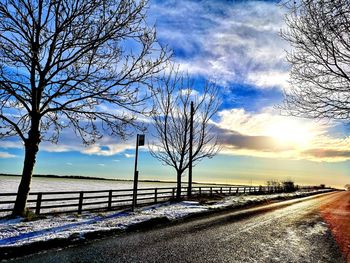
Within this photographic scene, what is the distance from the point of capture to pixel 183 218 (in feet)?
37.4

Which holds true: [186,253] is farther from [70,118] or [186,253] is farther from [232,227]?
[70,118]

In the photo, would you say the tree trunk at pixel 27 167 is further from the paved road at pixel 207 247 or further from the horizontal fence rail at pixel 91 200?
the paved road at pixel 207 247

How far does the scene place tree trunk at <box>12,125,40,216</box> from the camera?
1033 centimetres

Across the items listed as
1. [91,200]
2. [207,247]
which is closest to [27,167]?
[207,247]

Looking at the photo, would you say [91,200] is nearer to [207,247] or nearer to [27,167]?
[27,167]

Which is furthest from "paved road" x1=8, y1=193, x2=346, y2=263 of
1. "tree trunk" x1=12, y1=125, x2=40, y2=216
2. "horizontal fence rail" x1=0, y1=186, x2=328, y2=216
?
"horizontal fence rail" x1=0, y1=186, x2=328, y2=216

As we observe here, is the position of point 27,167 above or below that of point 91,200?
above

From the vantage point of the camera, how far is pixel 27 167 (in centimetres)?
1071

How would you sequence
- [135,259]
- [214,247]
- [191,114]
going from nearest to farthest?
[135,259] → [214,247] → [191,114]

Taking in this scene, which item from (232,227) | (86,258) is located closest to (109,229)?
(86,258)

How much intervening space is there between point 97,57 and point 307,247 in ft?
30.8

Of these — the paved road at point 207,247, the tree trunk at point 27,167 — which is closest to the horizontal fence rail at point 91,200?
the tree trunk at point 27,167

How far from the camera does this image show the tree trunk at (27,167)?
33.9 feet

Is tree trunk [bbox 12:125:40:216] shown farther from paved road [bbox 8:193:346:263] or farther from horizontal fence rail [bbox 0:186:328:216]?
paved road [bbox 8:193:346:263]
